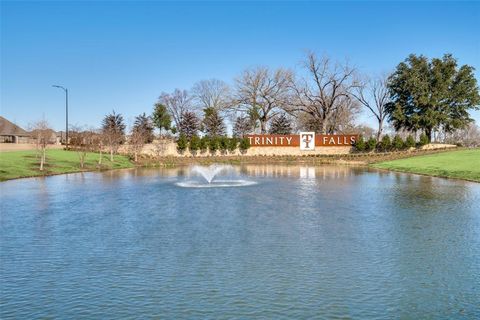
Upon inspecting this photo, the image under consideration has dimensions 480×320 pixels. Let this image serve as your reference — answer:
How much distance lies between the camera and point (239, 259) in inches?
440

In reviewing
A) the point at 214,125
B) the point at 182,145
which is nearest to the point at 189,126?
the point at 214,125

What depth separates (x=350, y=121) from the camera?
3846 inches

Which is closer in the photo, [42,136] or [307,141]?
[42,136]

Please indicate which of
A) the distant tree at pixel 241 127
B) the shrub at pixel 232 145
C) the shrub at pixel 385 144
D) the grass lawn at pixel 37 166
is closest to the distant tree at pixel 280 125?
the distant tree at pixel 241 127

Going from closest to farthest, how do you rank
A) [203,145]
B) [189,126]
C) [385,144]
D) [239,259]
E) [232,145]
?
[239,259], [385,144], [203,145], [232,145], [189,126]

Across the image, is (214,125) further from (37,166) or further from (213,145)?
(37,166)

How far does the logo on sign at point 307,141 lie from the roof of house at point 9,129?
44.4 m

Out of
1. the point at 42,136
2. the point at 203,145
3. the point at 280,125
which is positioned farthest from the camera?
the point at 280,125

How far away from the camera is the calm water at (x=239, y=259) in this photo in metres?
8.18

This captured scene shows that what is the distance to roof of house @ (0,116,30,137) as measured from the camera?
254 ft

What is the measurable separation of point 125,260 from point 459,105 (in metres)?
64.8

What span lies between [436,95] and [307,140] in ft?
63.1

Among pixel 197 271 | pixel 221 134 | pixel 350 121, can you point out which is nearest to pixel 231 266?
pixel 197 271

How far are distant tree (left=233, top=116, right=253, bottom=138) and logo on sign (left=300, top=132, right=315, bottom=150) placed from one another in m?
17.3
